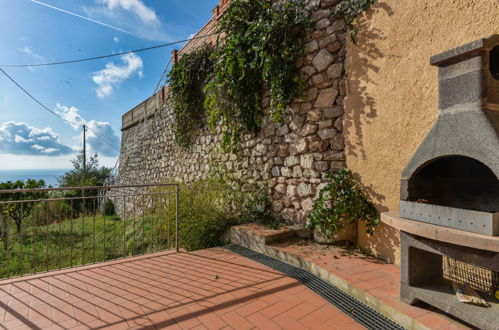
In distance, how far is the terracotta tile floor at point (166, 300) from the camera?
218 centimetres

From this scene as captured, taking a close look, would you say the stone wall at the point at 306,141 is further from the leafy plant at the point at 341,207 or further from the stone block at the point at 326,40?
the leafy plant at the point at 341,207

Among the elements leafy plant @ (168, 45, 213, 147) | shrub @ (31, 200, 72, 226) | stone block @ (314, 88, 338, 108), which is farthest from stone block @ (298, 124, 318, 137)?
shrub @ (31, 200, 72, 226)

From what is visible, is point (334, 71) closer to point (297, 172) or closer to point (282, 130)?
point (282, 130)

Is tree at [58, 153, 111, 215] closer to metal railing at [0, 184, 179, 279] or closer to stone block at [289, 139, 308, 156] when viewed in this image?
metal railing at [0, 184, 179, 279]

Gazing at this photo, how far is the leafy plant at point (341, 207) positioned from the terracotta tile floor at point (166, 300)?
37.4 inches

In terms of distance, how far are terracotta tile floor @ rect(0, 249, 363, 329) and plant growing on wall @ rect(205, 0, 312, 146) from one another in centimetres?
246

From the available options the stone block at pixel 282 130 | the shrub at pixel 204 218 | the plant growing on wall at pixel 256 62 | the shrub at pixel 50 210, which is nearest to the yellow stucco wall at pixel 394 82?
the plant growing on wall at pixel 256 62

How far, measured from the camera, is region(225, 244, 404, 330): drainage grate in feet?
6.92

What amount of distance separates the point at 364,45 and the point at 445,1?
2.94 feet

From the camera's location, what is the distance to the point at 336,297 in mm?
2496

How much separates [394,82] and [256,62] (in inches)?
86.3

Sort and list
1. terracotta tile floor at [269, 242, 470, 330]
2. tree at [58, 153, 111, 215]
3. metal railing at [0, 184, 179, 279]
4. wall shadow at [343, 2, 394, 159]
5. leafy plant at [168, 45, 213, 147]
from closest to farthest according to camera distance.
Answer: terracotta tile floor at [269, 242, 470, 330]
wall shadow at [343, 2, 394, 159]
metal railing at [0, 184, 179, 279]
leafy plant at [168, 45, 213, 147]
tree at [58, 153, 111, 215]

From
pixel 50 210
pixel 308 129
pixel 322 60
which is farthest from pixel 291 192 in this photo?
pixel 50 210

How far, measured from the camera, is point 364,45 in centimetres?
336
